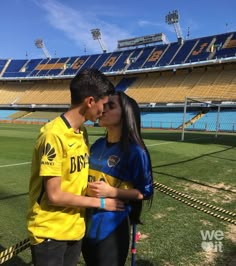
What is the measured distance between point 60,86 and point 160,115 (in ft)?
86.6

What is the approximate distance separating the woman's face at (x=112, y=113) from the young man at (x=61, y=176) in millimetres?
179

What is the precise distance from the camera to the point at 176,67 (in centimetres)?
4934

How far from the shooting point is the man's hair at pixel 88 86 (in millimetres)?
2145

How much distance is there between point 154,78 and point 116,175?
54096 mm

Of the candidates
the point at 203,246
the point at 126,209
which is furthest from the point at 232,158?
the point at 126,209

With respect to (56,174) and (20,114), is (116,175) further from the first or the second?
(20,114)

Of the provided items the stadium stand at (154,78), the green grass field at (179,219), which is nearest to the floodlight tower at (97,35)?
the stadium stand at (154,78)

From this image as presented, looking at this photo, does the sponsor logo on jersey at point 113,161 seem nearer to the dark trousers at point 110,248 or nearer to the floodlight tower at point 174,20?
the dark trousers at point 110,248

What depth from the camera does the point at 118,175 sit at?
2438 millimetres

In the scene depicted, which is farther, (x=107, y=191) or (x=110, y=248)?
(x=110, y=248)

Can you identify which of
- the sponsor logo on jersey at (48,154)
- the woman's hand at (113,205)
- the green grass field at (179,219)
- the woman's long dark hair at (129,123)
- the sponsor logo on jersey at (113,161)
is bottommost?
the green grass field at (179,219)

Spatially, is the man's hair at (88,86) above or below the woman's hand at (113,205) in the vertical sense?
above

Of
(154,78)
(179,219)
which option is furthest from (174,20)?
(179,219)

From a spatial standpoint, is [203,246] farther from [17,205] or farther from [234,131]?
[234,131]
